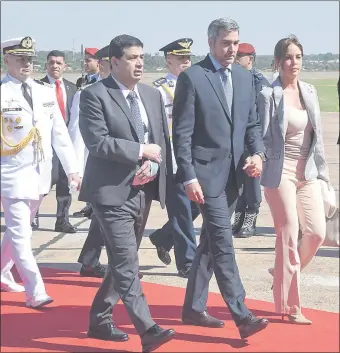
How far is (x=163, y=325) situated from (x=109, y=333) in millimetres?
463

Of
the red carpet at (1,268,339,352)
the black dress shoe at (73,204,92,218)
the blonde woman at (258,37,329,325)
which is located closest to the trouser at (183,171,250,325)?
the red carpet at (1,268,339,352)

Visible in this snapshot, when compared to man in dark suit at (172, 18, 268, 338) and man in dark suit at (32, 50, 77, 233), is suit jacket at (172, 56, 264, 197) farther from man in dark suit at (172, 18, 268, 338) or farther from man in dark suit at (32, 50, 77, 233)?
man in dark suit at (32, 50, 77, 233)

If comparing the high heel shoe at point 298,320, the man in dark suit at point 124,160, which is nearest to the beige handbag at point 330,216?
the high heel shoe at point 298,320

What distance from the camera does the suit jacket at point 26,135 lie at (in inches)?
190

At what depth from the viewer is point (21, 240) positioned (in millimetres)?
5074

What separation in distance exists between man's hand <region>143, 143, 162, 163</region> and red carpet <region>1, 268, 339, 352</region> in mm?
966

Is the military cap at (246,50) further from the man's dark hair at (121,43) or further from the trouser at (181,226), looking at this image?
the man's dark hair at (121,43)

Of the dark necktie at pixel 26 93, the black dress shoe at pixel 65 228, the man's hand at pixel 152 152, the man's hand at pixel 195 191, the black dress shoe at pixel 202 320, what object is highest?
the dark necktie at pixel 26 93

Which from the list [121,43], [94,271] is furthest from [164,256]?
[121,43]

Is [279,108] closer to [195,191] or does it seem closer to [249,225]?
[195,191]

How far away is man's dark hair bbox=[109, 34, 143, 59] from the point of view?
4383mm

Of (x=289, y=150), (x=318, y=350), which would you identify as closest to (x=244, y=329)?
(x=318, y=350)

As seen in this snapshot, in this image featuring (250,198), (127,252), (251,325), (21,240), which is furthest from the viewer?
(250,198)

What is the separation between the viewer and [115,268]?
4.42m
